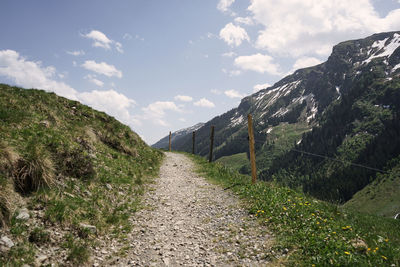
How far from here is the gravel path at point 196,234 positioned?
22.8 ft

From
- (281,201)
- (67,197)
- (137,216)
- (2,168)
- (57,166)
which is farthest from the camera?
(281,201)

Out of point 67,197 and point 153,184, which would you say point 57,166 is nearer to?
point 67,197

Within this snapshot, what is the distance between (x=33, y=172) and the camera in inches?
293

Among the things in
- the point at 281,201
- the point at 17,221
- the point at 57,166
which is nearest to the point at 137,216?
the point at 57,166

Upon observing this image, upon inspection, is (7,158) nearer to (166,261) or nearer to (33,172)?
(33,172)

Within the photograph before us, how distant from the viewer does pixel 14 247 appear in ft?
17.6

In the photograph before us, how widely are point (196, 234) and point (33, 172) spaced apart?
6141 mm

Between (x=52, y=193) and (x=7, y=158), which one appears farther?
(x=52, y=193)

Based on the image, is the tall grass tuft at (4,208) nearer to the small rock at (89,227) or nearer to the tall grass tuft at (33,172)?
the tall grass tuft at (33,172)

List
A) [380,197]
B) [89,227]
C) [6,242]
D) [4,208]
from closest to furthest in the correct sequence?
1. [6,242]
2. [4,208]
3. [89,227]
4. [380,197]

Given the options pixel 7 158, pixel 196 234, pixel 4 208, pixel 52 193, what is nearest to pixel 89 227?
pixel 52 193

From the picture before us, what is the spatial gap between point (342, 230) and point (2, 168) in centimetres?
1159

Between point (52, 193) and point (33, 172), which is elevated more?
point (33, 172)

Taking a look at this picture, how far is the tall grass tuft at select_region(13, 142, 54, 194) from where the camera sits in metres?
7.12
